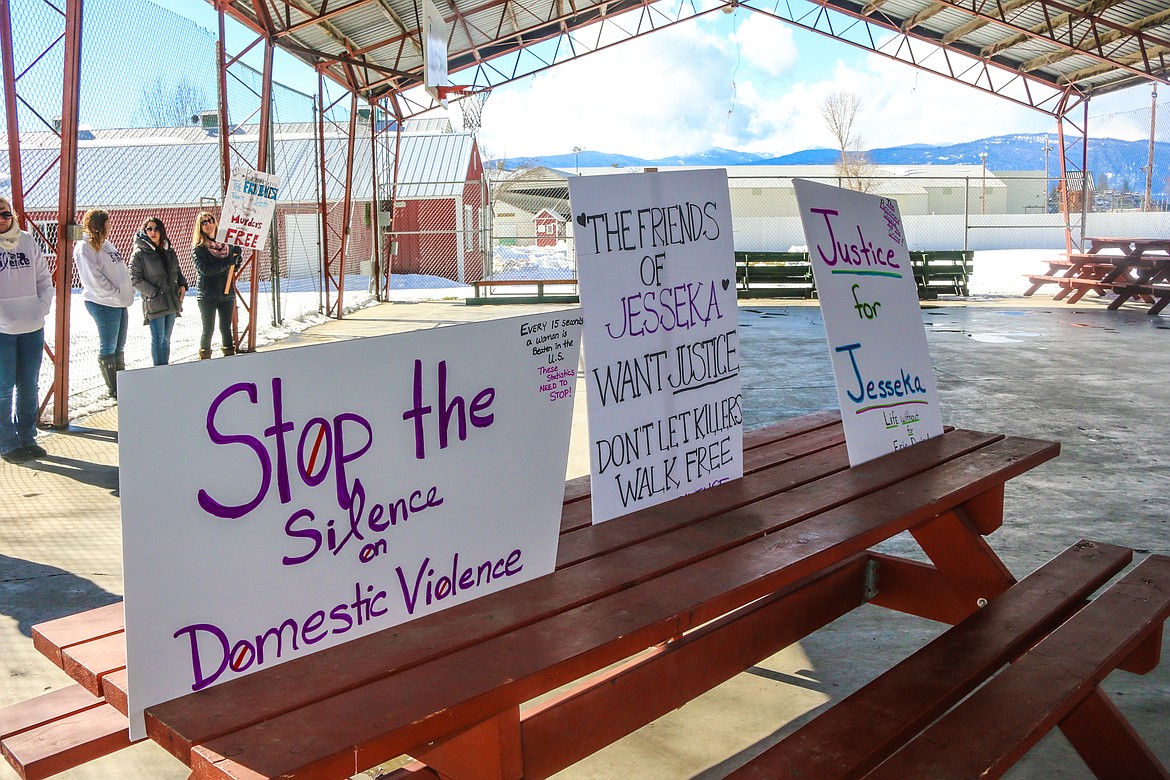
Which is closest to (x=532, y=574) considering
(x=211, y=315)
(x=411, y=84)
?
(x=211, y=315)

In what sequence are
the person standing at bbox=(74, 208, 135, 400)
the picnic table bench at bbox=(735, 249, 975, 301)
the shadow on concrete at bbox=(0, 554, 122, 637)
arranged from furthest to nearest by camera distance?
1. the picnic table bench at bbox=(735, 249, 975, 301)
2. the person standing at bbox=(74, 208, 135, 400)
3. the shadow on concrete at bbox=(0, 554, 122, 637)

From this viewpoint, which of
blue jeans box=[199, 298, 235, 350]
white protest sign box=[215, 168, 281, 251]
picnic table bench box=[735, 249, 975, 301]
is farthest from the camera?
picnic table bench box=[735, 249, 975, 301]

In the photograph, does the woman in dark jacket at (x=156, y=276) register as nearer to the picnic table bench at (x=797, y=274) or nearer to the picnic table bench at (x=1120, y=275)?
the picnic table bench at (x=797, y=274)

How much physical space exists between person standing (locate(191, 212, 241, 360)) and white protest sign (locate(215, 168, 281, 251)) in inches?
13.3

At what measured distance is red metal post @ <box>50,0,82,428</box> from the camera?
6.51 metres

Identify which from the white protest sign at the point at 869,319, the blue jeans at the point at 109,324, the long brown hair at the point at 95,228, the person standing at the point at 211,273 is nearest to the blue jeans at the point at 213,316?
the person standing at the point at 211,273

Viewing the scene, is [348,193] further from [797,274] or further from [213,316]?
[797,274]

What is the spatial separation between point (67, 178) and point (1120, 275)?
15.4m

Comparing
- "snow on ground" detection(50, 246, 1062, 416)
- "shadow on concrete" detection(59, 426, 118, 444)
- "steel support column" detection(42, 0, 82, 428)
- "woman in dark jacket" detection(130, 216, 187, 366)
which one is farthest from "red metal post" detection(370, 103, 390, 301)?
"shadow on concrete" detection(59, 426, 118, 444)

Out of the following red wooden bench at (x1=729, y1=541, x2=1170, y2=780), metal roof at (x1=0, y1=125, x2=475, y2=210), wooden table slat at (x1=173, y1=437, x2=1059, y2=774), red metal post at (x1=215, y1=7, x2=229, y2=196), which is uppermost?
metal roof at (x1=0, y1=125, x2=475, y2=210)

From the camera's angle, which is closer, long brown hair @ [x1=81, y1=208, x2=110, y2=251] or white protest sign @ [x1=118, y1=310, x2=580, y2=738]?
white protest sign @ [x1=118, y1=310, x2=580, y2=738]

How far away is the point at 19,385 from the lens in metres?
6.04

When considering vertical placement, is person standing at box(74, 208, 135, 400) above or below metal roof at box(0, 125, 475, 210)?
below

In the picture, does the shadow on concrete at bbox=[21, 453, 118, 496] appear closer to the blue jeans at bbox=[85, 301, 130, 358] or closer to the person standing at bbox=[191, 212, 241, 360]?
the blue jeans at bbox=[85, 301, 130, 358]
